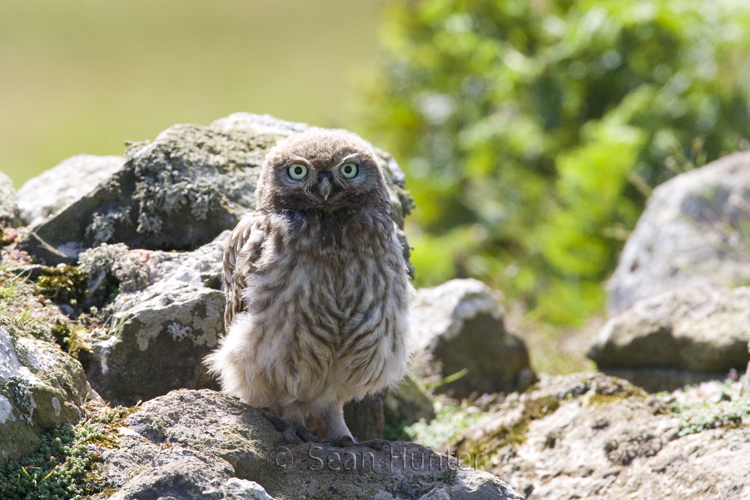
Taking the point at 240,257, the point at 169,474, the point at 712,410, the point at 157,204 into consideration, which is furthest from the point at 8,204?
the point at 712,410

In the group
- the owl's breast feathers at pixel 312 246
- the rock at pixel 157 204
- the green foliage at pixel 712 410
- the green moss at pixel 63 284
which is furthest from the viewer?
the rock at pixel 157 204

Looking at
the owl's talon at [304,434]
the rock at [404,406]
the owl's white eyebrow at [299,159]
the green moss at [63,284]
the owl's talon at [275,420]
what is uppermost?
the owl's white eyebrow at [299,159]

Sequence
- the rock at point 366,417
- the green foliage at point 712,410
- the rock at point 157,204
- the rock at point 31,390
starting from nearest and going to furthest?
the rock at point 31,390
the green foliage at point 712,410
the rock at point 157,204
the rock at point 366,417

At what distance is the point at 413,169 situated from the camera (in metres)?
11.7

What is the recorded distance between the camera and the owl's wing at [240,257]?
3912mm

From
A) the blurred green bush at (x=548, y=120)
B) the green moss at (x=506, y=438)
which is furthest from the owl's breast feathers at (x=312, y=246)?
the blurred green bush at (x=548, y=120)

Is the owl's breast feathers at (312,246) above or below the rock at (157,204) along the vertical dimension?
below

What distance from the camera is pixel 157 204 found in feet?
15.4

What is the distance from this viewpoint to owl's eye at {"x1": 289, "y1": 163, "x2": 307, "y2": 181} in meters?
3.87

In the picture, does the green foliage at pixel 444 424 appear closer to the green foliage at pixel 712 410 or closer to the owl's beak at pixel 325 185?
the green foliage at pixel 712 410

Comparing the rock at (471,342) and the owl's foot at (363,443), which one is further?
the rock at (471,342)

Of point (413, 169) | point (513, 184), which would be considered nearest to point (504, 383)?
point (513, 184)

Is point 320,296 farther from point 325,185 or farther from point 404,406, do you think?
point 404,406

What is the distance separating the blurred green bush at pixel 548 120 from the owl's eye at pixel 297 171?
4737mm
